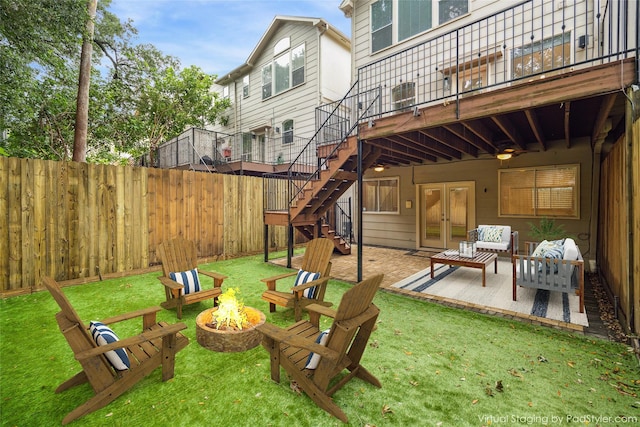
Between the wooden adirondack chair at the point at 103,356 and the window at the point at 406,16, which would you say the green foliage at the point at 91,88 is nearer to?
the wooden adirondack chair at the point at 103,356

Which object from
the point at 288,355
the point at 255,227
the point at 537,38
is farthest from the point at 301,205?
the point at 537,38

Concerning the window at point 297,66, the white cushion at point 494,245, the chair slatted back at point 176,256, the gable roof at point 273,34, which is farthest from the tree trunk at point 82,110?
the white cushion at point 494,245

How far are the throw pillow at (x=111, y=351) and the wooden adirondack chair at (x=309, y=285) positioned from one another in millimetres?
1862

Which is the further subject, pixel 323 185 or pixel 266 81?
pixel 266 81

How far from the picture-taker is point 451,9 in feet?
26.3

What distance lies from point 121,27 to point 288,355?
689 inches

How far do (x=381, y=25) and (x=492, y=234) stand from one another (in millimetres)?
7504

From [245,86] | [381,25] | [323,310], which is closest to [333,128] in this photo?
[381,25]

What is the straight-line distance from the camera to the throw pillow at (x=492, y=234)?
7.62m

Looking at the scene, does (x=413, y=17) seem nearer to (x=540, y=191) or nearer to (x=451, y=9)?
(x=451, y=9)

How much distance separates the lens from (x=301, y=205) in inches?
274

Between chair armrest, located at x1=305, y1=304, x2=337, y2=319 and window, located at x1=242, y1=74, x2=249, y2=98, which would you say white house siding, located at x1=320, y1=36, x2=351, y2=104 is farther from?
chair armrest, located at x1=305, y1=304, x2=337, y2=319

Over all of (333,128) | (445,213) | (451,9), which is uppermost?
(451,9)

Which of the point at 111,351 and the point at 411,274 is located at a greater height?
the point at 111,351
